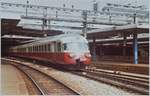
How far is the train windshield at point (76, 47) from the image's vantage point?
24.0 metres

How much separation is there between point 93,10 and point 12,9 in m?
9.15

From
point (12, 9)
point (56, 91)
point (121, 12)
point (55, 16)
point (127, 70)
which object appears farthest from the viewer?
point (55, 16)

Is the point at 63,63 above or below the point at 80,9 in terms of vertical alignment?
below

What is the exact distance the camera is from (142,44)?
45906 millimetres

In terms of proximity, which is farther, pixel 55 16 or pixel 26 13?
pixel 55 16

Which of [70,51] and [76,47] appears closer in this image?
[70,51]

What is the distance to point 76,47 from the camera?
958 inches

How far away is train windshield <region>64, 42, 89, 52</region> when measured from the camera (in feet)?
78.7

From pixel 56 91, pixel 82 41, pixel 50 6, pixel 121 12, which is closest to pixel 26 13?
pixel 50 6

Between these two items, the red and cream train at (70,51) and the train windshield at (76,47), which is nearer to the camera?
the red and cream train at (70,51)

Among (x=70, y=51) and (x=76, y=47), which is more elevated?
(x=76, y=47)

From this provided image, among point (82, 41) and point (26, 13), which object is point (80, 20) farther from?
point (82, 41)

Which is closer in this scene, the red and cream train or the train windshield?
the red and cream train

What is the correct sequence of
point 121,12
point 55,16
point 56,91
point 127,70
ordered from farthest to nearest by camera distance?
point 55,16 < point 121,12 < point 127,70 < point 56,91
